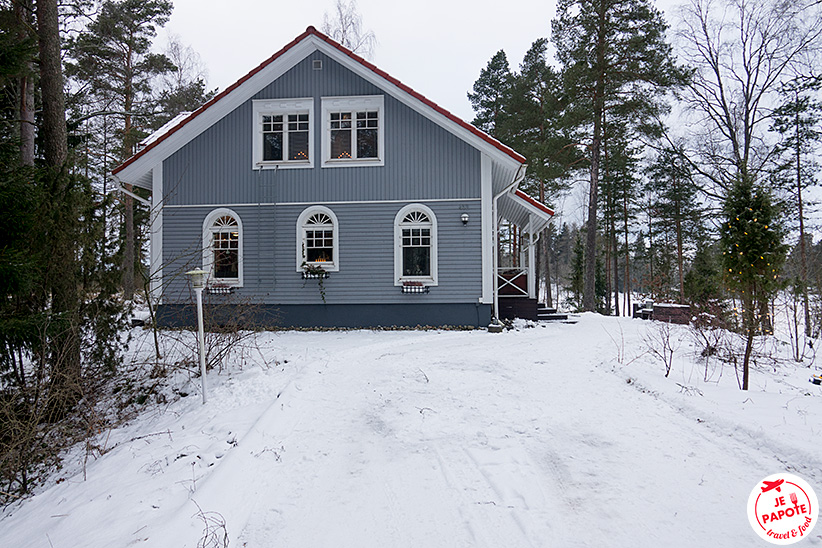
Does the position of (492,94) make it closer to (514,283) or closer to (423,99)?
(514,283)

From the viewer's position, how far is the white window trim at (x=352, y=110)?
1020 centimetres

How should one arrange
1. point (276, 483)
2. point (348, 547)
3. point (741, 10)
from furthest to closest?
1. point (741, 10)
2. point (276, 483)
3. point (348, 547)

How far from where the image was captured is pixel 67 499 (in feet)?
11.1

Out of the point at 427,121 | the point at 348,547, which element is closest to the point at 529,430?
the point at 348,547

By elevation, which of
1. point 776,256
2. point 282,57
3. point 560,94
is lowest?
point 776,256

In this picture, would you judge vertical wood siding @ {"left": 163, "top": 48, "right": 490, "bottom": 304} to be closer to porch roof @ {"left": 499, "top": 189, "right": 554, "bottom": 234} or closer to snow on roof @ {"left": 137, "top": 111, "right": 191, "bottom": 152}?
snow on roof @ {"left": 137, "top": 111, "right": 191, "bottom": 152}

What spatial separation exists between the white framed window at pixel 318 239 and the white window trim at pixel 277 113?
4.12 feet

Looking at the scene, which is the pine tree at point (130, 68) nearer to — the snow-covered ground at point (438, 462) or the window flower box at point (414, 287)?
the window flower box at point (414, 287)

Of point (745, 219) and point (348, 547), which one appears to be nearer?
point (348, 547)

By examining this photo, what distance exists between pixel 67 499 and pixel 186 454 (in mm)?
899

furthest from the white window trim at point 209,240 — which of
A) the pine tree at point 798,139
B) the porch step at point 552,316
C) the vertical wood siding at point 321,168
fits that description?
the pine tree at point 798,139

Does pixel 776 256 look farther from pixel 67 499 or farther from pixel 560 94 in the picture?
pixel 560 94

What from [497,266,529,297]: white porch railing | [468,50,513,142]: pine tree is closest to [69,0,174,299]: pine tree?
[497,266,529,297]: white porch railing

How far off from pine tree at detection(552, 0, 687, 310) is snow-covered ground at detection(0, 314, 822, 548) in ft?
41.8
